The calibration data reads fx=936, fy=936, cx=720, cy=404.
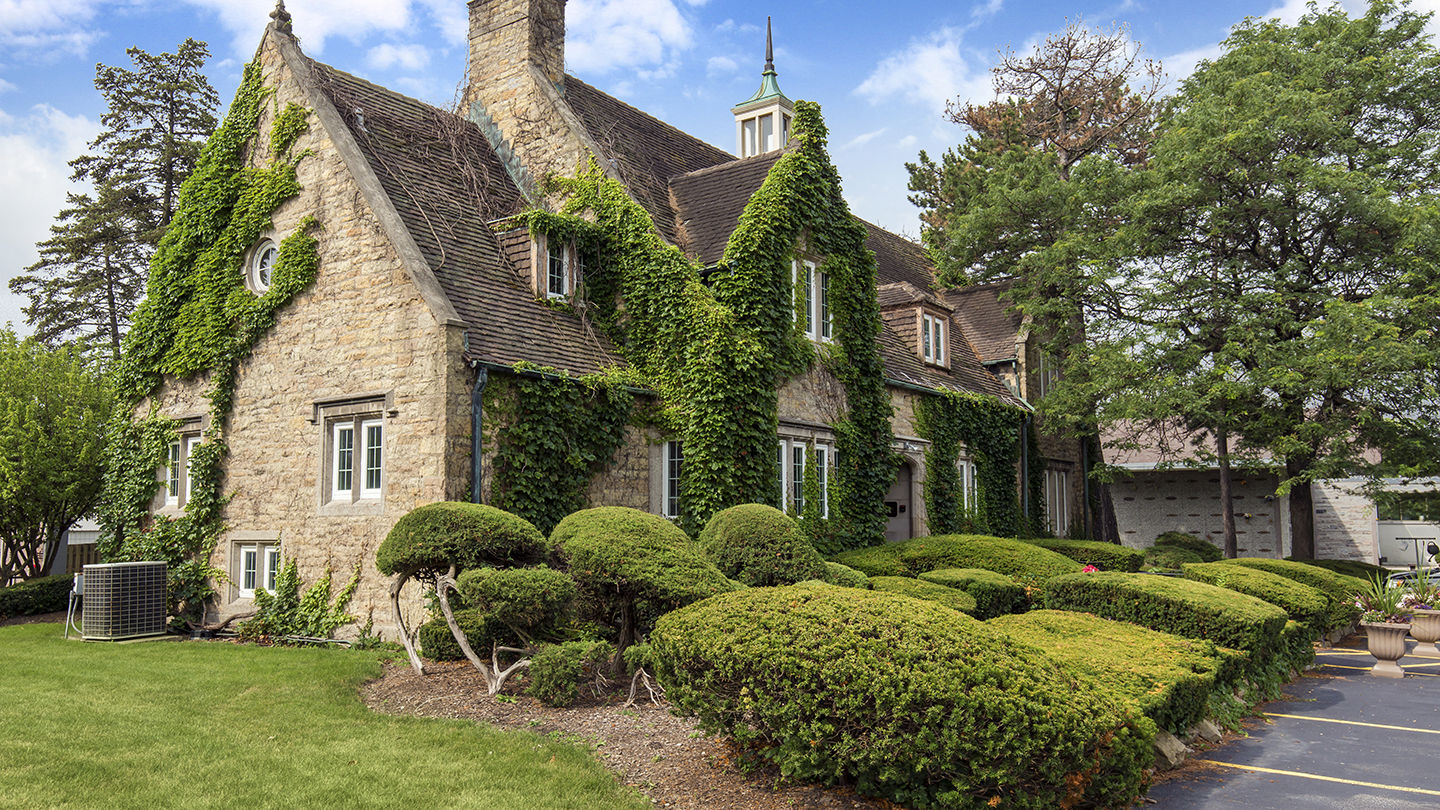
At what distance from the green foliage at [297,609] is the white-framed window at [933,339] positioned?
1492cm

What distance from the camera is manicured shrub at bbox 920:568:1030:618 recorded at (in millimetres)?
13703

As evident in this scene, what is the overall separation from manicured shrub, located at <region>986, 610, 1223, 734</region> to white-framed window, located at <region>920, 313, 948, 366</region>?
13.0 metres

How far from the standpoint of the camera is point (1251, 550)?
32.5 metres

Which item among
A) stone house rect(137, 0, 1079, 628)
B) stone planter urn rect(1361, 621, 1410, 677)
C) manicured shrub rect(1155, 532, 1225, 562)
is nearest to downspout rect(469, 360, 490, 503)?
stone house rect(137, 0, 1079, 628)

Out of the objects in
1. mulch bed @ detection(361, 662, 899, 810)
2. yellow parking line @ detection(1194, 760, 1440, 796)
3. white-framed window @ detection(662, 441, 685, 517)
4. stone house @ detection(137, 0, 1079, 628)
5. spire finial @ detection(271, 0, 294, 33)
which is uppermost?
spire finial @ detection(271, 0, 294, 33)

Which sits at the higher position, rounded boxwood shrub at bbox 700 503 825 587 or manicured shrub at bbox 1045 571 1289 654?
rounded boxwood shrub at bbox 700 503 825 587

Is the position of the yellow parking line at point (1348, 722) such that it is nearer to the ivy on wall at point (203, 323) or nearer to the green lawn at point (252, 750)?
the green lawn at point (252, 750)

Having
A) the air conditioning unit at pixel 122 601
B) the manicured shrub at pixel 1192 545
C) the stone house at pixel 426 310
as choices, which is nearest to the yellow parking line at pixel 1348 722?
the stone house at pixel 426 310

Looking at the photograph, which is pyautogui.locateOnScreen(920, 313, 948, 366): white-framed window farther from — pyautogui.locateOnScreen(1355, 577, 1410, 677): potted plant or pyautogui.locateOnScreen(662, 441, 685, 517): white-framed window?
pyautogui.locateOnScreen(1355, 577, 1410, 677): potted plant

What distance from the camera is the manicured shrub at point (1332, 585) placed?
15992 millimetres

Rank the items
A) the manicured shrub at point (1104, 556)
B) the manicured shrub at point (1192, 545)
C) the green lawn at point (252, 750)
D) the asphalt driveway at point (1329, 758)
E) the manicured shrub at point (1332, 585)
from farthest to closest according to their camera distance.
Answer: the manicured shrub at point (1192, 545) < the manicured shrub at point (1104, 556) < the manicured shrub at point (1332, 585) < the asphalt driveway at point (1329, 758) < the green lawn at point (252, 750)

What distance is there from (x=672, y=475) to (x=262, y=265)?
799 cm

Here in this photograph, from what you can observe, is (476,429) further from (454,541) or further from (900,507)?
(900,507)

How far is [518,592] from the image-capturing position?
9219mm
